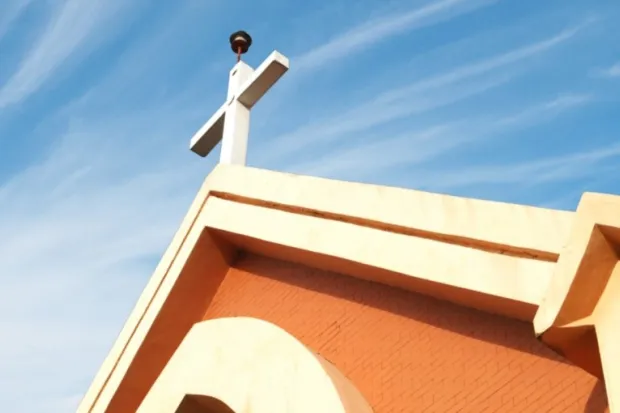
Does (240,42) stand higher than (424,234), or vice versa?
(240,42)

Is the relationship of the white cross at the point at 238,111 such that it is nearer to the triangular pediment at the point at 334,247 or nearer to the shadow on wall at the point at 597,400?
the triangular pediment at the point at 334,247

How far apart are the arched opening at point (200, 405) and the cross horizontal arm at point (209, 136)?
347 centimetres

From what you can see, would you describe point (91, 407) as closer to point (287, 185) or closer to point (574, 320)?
point (287, 185)

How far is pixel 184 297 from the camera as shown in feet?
20.9

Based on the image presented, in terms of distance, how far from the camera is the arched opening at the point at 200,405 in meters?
5.46

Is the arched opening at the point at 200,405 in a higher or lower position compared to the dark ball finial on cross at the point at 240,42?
lower

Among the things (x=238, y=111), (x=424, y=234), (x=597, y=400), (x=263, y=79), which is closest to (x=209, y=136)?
(x=238, y=111)

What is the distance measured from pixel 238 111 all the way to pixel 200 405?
333cm

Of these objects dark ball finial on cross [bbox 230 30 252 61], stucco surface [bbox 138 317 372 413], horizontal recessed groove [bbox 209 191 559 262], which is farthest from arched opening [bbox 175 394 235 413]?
dark ball finial on cross [bbox 230 30 252 61]

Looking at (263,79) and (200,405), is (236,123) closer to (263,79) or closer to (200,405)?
(263,79)

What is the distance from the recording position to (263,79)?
304 inches

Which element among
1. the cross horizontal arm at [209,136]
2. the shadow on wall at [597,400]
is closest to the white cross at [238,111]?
the cross horizontal arm at [209,136]

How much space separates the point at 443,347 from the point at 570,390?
2.70 feet

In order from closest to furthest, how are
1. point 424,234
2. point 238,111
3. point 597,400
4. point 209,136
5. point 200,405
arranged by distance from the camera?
point 597,400
point 424,234
point 200,405
point 238,111
point 209,136
